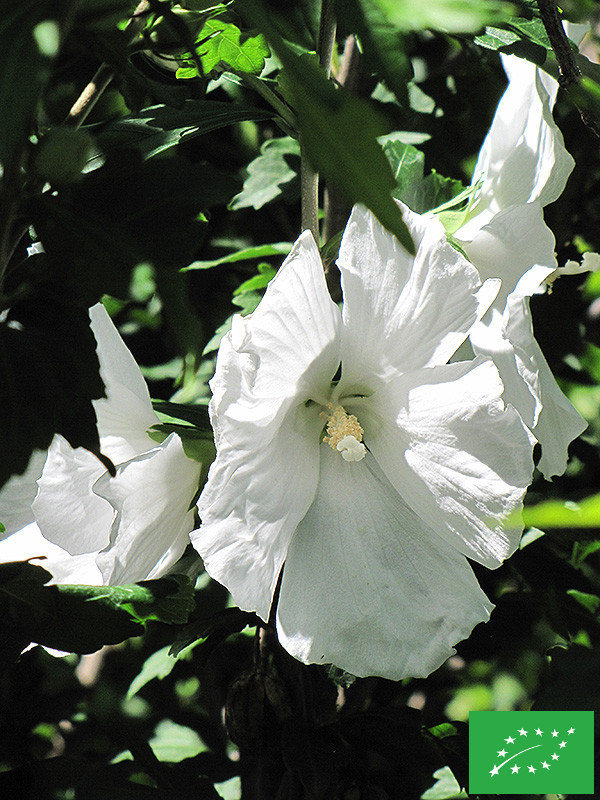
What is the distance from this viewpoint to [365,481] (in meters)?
0.81

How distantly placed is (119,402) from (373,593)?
0.28 metres

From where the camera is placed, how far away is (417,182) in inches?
39.9

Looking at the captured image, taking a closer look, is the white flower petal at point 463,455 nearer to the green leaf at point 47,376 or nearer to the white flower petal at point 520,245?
the white flower petal at point 520,245

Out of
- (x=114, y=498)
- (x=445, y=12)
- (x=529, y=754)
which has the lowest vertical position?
(x=529, y=754)

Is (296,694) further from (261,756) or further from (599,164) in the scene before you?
(599,164)

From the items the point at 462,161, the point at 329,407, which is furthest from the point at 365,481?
the point at 462,161

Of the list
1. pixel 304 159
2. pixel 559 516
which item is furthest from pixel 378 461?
pixel 559 516

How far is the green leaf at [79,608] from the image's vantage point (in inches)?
26.0

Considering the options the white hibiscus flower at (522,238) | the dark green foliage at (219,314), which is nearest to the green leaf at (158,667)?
the dark green foliage at (219,314)

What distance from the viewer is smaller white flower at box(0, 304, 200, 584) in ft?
2.38

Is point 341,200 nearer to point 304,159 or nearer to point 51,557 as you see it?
point 304,159

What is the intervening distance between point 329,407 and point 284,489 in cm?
12

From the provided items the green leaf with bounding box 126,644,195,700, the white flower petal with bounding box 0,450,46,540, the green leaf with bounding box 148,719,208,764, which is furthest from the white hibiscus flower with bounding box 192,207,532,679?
the green leaf with bounding box 148,719,208,764

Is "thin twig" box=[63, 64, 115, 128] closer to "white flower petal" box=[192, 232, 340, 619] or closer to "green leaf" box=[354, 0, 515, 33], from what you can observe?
"white flower petal" box=[192, 232, 340, 619]
